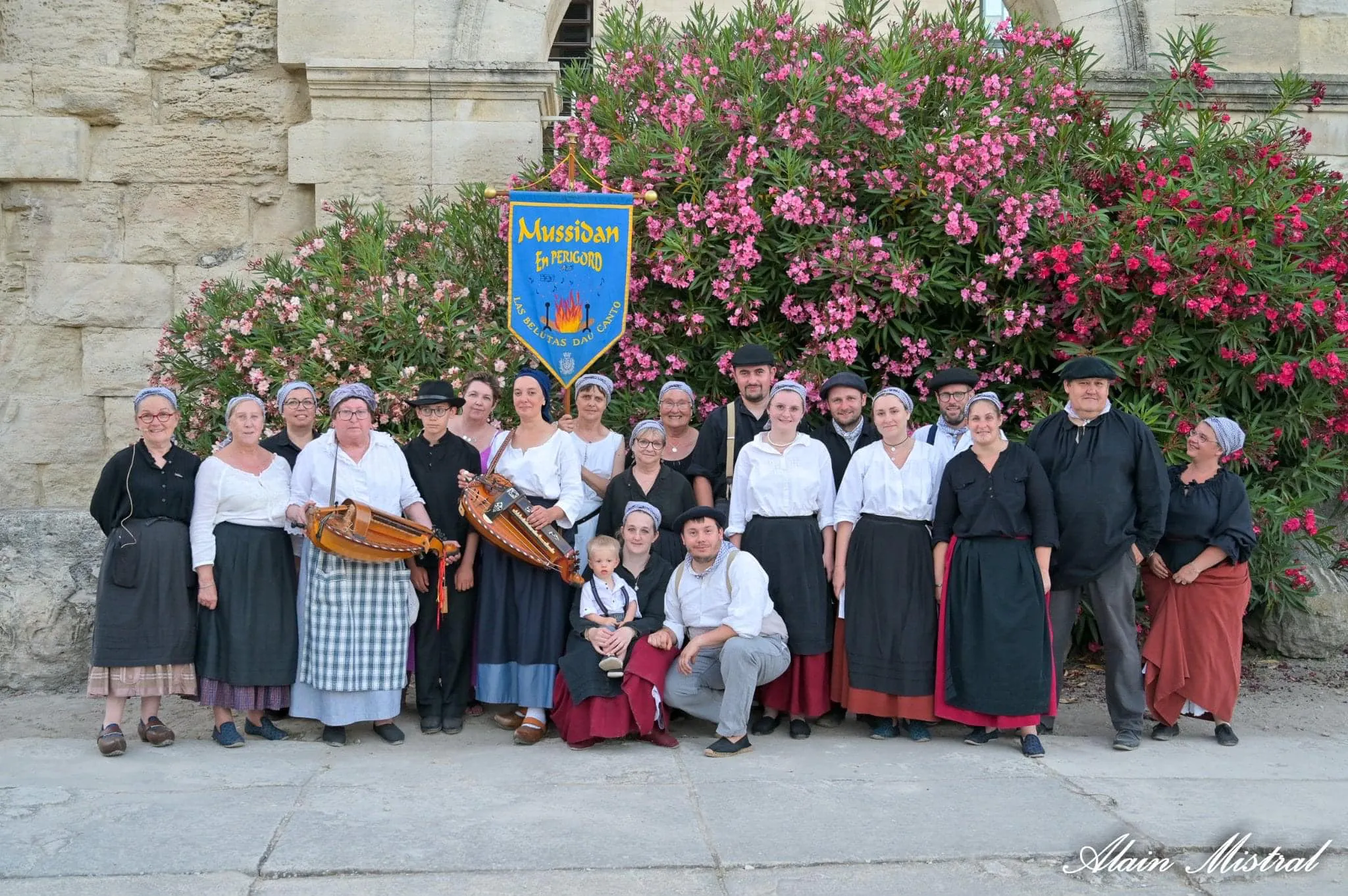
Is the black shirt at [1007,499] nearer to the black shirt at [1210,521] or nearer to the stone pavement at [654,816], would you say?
the black shirt at [1210,521]

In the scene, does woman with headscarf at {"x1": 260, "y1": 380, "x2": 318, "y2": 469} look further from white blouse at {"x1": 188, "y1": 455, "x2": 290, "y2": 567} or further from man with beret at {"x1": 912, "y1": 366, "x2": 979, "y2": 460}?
man with beret at {"x1": 912, "y1": 366, "x2": 979, "y2": 460}

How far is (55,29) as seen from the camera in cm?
875

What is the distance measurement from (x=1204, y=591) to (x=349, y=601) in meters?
3.66

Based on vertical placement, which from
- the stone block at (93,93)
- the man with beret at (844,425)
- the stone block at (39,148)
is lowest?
the man with beret at (844,425)

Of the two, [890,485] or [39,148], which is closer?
[890,485]

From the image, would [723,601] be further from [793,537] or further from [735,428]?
[735,428]

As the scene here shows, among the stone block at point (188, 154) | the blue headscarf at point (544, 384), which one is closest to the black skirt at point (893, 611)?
the blue headscarf at point (544, 384)

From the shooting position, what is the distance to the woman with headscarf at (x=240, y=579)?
550cm

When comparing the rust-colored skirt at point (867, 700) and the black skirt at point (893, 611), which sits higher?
the black skirt at point (893, 611)

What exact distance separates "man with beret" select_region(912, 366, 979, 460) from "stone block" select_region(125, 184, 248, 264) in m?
5.20

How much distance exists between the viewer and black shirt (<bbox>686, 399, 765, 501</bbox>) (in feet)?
20.0

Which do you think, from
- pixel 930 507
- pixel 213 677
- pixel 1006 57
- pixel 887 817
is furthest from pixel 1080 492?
pixel 213 677

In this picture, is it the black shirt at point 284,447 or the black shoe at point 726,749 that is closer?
the black shoe at point 726,749

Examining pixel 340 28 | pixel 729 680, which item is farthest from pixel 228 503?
pixel 340 28
